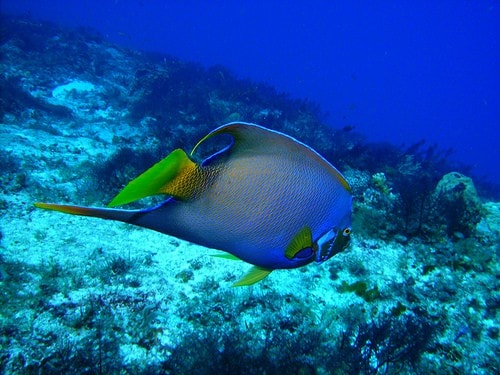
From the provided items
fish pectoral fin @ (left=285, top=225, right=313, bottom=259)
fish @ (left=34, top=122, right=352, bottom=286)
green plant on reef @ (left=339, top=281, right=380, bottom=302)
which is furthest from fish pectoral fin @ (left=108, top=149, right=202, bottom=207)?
green plant on reef @ (left=339, top=281, right=380, bottom=302)

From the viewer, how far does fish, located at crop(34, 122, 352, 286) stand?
3.17ft

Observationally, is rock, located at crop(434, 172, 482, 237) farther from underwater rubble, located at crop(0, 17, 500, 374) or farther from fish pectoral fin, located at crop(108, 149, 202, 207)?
fish pectoral fin, located at crop(108, 149, 202, 207)

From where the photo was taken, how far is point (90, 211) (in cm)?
72

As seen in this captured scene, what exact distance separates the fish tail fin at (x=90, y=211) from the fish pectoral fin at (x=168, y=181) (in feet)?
0.09

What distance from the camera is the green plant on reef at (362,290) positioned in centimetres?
355

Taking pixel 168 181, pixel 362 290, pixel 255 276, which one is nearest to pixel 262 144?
pixel 168 181

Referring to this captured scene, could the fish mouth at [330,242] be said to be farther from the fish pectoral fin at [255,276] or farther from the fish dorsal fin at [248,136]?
the fish dorsal fin at [248,136]

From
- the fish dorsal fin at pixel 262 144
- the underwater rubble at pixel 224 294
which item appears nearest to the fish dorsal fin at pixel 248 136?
the fish dorsal fin at pixel 262 144

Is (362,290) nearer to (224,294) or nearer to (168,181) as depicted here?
(224,294)

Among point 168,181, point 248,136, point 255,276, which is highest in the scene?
point 248,136

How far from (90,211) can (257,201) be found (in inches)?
22.2

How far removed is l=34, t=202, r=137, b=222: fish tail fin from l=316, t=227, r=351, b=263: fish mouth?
76 cm

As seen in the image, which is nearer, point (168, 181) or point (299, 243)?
point (168, 181)

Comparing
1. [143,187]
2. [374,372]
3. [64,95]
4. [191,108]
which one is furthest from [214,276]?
[64,95]
